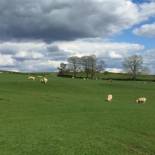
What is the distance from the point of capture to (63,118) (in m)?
27.1

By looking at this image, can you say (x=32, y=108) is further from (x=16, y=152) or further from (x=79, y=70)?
(x=79, y=70)

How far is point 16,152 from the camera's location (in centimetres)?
1546

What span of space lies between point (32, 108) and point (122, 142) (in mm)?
14991

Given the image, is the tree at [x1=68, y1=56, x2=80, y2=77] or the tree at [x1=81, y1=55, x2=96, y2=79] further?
the tree at [x1=68, y1=56, x2=80, y2=77]

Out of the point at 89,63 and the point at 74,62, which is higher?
the point at 74,62

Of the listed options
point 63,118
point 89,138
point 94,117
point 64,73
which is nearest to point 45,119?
point 63,118

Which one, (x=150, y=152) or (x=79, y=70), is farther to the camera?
(x=79, y=70)

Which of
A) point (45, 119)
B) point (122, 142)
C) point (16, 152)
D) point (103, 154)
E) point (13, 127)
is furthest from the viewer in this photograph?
point (45, 119)

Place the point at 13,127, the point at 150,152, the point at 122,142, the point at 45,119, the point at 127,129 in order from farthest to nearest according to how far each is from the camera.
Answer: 1. the point at 45,119
2. the point at 127,129
3. the point at 13,127
4. the point at 122,142
5. the point at 150,152

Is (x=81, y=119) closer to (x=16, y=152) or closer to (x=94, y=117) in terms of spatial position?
(x=94, y=117)

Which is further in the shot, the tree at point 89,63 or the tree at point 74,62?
the tree at point 74,62

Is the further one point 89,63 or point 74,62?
point 74,62

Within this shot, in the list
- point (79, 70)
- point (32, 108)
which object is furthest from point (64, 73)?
point (32, 108)

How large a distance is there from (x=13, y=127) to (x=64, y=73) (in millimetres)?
146787
